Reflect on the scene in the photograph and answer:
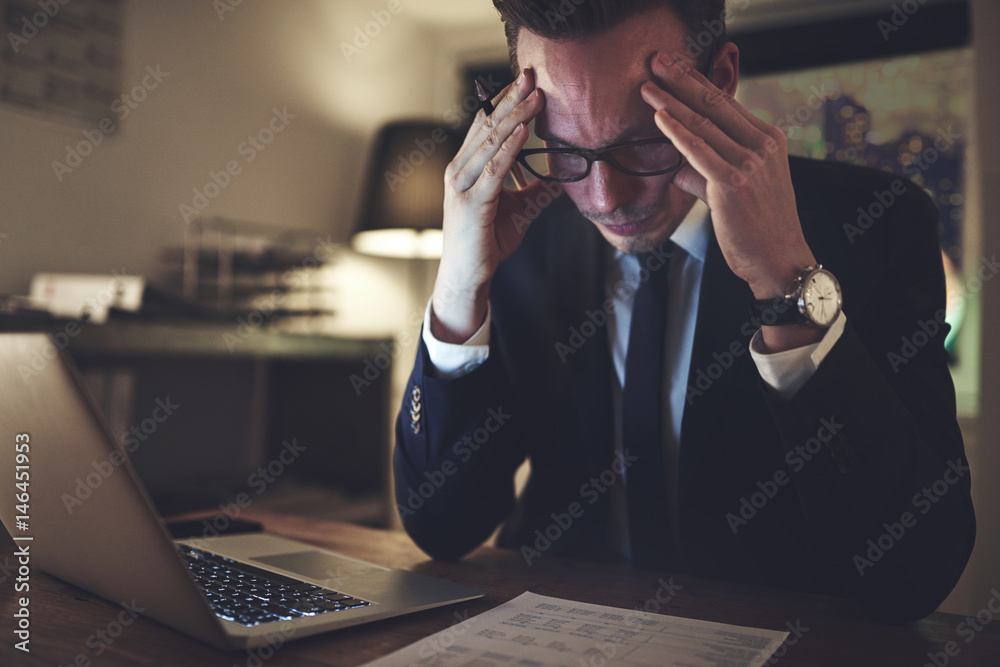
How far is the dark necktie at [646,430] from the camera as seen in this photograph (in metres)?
1.01

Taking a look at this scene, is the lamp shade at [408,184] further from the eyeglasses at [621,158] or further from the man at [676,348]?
the eyeglasses at [621,158]

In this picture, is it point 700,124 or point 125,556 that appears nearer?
point 125,556

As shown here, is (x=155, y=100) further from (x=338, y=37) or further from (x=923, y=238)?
(x=923, y=238)

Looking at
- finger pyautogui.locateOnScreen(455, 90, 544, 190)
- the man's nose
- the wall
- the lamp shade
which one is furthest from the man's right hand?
the lamp shade

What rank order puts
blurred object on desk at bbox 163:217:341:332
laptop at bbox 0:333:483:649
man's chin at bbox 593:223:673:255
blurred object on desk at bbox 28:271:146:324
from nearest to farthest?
1. laptop at bbox 0:333:483:649
2. man's chin at bbox 593:223:673:255
3. blurred object on desk at bbox 28:271:146:324
4. blurred object on desk at bbox 163:217:341:332

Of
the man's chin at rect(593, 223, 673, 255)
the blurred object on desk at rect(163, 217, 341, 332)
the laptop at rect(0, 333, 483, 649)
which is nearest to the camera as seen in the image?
the laptop at rect(0, 333, 483, 649)

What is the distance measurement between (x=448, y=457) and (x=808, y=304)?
0.50 meters

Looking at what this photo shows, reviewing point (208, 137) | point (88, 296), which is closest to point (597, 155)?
point (88, 296)

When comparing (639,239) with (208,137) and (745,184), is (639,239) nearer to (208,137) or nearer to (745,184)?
(745,184)

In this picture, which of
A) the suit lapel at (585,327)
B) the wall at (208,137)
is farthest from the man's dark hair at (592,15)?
the wall at (208,137)

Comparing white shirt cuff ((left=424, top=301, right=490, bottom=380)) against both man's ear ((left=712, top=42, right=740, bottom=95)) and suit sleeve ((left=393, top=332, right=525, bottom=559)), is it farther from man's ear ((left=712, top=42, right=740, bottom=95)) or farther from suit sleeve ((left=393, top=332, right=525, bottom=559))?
man's ear ((left=712, top=42, right=740, bottom=95))

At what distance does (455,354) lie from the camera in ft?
3.14

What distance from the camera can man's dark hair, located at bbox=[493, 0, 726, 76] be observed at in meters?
0.88

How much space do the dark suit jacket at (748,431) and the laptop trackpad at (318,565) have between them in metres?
0.15
